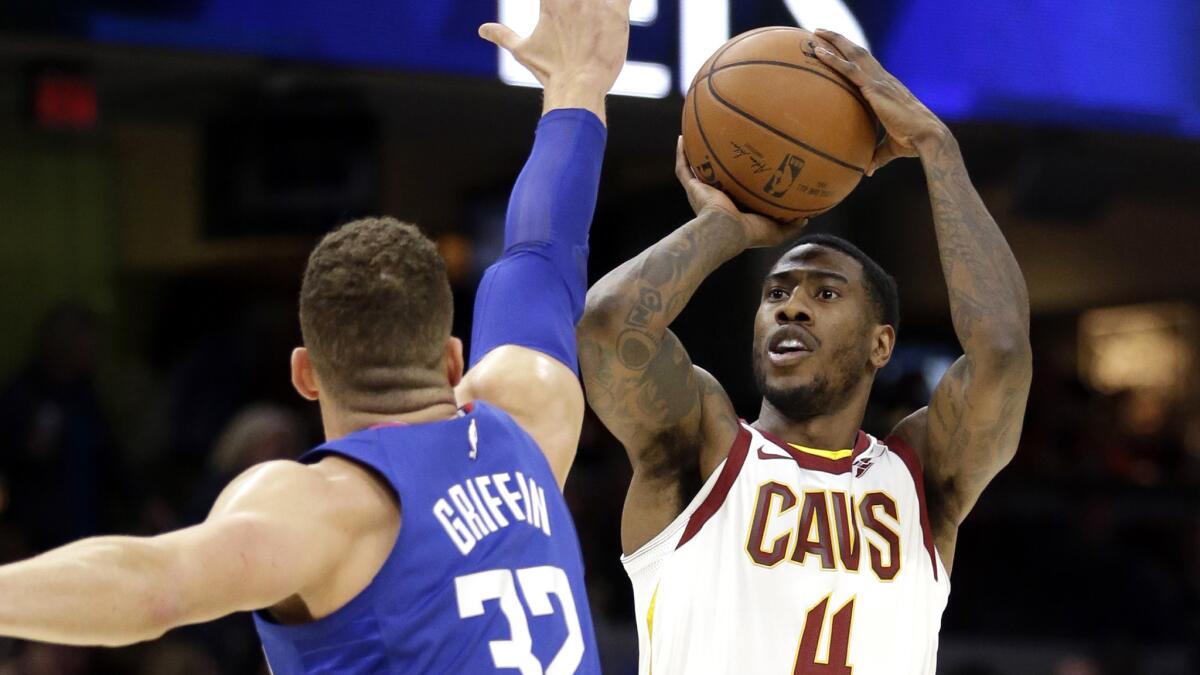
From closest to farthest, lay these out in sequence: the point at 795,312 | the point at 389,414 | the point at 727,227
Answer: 1. the point at 389,414
2. the point at 727,227
3. the point at 795,312

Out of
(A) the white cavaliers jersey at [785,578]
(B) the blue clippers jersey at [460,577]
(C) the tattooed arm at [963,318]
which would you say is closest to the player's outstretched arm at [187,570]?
(B) the blue clippers jersey at [460,577]

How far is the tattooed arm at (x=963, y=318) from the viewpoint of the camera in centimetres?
392

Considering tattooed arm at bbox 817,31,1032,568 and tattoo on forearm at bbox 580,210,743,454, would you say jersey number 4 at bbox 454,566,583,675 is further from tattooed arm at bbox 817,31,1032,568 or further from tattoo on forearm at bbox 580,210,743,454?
tattooed arm at bbox 817,31,1032,568

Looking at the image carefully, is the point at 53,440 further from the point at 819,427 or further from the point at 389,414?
the point at 389,414

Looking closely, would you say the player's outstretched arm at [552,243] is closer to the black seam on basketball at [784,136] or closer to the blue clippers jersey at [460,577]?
the blue clippers jersey at [460,577]

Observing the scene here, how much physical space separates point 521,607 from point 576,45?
1.09 m

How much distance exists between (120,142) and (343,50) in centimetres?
402

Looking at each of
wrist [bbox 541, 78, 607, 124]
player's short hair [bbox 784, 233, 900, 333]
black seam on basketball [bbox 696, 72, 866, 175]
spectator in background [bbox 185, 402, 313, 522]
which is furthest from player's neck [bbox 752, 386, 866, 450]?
spectator in background [bbox 185, 402, 313, 522]

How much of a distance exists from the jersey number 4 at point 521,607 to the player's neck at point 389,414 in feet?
0.82

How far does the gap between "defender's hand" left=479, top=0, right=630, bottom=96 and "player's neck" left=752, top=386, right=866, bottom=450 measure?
→ 127cm

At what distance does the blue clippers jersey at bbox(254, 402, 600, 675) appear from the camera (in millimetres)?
2258

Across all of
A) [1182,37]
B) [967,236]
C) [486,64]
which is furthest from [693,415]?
[1182,37]

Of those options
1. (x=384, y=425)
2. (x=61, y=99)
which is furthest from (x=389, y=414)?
(x=61, y=99)

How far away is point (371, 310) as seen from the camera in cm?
240
